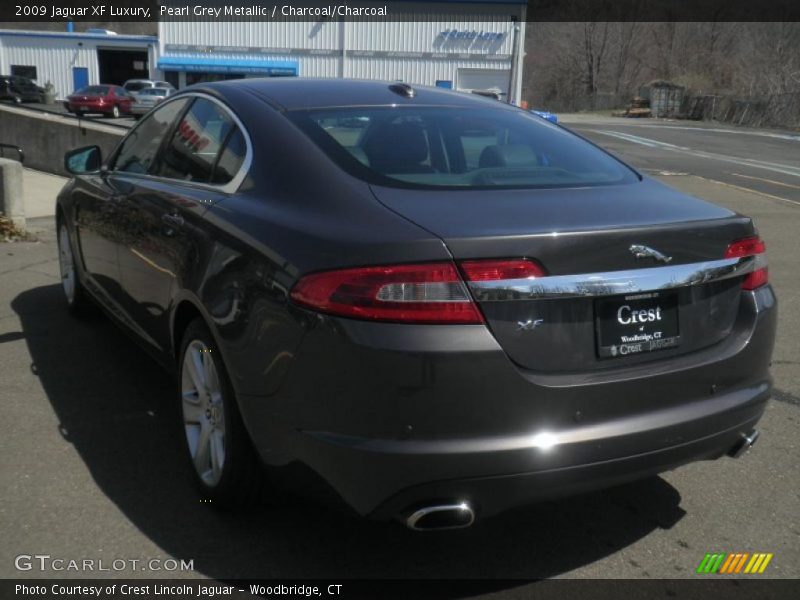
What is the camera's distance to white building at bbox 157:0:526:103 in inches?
1909

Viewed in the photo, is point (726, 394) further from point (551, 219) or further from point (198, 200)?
point (198, 200)

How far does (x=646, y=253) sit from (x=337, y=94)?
1685mm

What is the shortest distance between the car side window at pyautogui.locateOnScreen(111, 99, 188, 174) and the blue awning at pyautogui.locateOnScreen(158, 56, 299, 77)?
1820 inches

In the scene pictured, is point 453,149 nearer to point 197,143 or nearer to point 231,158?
point 231,158

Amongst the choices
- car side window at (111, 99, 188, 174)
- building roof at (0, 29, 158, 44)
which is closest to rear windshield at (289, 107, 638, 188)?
car side window at (111, 99, 188, 174)

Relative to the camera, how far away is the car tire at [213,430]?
10.0ft

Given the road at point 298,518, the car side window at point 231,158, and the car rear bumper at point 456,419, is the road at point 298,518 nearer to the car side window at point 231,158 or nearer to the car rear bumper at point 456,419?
the car rear bumper at point 456,419

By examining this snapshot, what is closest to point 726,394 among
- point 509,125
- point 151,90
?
point 509,125

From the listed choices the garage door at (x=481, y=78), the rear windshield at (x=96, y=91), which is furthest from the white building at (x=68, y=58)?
the garage door at (x=481, y=78)

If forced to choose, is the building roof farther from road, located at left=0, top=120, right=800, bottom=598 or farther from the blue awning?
road, located at left=0, top=120, right=800, bottom=598

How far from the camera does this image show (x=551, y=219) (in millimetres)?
2668

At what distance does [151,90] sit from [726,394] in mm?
40728

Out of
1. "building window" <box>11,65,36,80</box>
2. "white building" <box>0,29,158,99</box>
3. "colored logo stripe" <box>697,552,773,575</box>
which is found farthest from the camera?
"building window" <box>11,65,36,80</box>

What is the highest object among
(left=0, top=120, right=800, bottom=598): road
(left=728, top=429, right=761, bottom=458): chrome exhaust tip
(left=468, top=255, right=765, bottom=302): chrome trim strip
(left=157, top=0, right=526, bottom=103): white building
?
(left=157, top=0, right=526, bottom=103): white building
